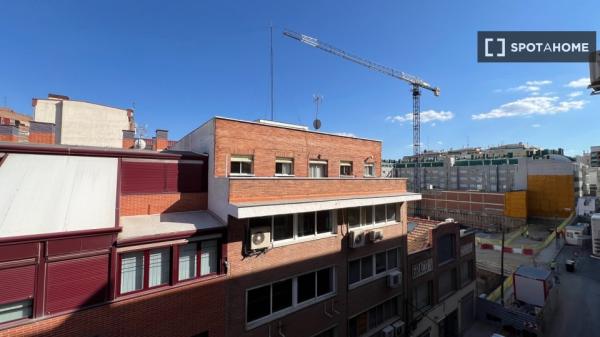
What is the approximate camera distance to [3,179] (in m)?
7.16

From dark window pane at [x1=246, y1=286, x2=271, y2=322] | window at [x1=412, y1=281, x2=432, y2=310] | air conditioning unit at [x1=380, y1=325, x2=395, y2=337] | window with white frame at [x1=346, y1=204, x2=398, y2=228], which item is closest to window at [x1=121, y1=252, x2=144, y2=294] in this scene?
dark window pane at [x1=246, y1=286, x2=271, y2=322]

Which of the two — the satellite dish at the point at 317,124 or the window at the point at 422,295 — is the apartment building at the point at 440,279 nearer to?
the window at the point at 422,295

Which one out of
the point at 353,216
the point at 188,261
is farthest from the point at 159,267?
the point at 353,216

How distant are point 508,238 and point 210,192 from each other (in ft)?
185

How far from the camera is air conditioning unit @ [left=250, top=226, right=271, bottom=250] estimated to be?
9.21m

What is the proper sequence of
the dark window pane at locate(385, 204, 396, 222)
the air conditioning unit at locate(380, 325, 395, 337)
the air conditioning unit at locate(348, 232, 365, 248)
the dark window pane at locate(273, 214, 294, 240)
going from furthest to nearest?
the dark window pane at locate(385, 204, 396, 222) < the air conditioning unit at locate(380, 325, 395, 337) < the air conditioning unit at locate(348, 232, 365, 248) < the dark window pane at locate(273, 214, 294, 240)

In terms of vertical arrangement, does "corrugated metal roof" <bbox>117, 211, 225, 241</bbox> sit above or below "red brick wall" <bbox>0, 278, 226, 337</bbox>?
above

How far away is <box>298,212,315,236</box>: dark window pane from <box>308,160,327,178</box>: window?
10.4ft

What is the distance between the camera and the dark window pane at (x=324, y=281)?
11.6m

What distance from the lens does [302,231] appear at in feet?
36.4

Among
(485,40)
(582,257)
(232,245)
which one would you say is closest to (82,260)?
(232,245)

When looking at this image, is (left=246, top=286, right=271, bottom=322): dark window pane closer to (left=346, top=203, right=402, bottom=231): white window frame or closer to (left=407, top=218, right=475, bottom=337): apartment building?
(left=346, top=203, right=402, bottom=231): white window frame

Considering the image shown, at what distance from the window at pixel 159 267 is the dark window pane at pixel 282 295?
392 cm

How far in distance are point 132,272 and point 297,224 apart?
5.78m
